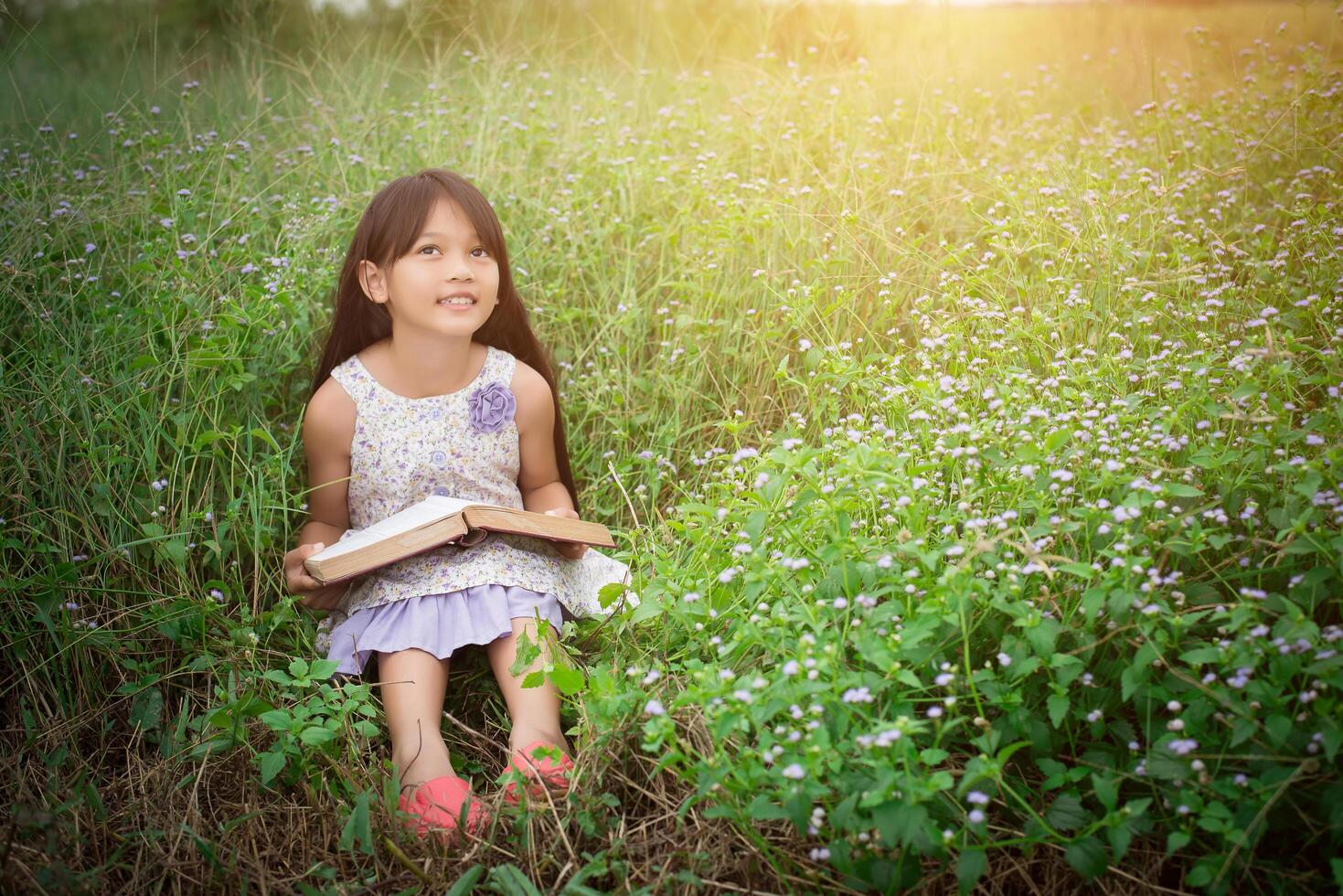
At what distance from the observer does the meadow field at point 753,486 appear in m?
2.08

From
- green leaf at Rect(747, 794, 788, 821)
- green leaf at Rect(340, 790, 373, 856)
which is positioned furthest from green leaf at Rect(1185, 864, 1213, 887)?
green leaf at Rect(340, 790, 373, 856)

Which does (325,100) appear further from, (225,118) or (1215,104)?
(1215,104)

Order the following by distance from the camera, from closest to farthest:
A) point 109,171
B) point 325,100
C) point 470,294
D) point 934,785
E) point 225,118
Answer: point 934,785 → point 470,294 → point 109,171 → point 225,118 → point 325,100

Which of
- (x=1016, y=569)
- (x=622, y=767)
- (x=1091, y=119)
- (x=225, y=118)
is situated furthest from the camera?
(x=1091, y=119)

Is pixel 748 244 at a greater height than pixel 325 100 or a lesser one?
lesser

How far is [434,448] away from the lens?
3193mm

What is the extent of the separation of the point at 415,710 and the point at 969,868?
1529mm

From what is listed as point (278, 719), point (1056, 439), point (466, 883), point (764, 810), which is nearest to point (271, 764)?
point (278, 719)

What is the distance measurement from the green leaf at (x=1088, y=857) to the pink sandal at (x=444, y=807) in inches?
52.4

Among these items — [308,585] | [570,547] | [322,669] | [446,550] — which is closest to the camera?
[322,669]

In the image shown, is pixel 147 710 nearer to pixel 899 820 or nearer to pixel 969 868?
pixel 899 820

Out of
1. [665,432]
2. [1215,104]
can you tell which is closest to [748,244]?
[665,432]

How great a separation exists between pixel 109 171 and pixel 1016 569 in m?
4.01

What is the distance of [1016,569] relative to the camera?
88.0 inches
